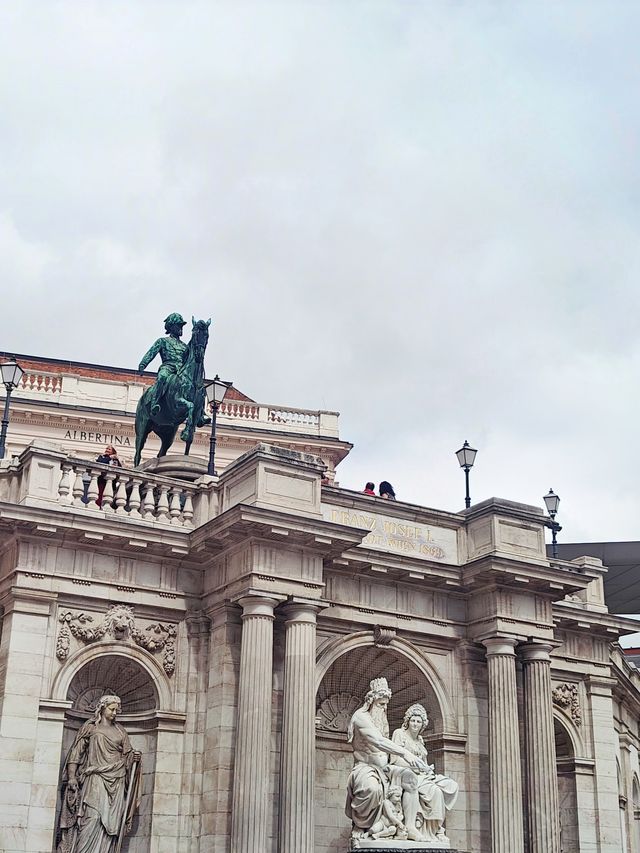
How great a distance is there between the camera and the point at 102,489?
2253cm

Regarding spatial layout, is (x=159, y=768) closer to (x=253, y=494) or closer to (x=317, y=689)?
(x=317, y=689)

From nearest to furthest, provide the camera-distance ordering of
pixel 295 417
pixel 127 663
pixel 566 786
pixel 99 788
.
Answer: pixel 99 788, pixel 127 663, pixel 566 786, pixel 295 417

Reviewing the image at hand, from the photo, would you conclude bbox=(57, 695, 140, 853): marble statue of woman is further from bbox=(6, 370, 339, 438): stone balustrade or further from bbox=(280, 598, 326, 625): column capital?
bbox=(6, 370, 339, 438): stone balustrade

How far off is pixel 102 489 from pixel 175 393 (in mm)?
3602

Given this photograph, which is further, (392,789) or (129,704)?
(129,704)

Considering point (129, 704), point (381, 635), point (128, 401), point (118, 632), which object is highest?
point (128, 401)

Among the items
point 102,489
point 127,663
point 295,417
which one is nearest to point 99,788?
point 127,663

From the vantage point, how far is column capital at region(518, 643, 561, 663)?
79.0ft

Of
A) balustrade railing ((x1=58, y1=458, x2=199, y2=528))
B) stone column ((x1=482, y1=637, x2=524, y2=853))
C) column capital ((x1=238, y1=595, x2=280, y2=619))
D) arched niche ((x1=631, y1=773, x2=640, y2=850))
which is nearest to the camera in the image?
column capital ((x1=238, y1=595, x2=280, y2=619))

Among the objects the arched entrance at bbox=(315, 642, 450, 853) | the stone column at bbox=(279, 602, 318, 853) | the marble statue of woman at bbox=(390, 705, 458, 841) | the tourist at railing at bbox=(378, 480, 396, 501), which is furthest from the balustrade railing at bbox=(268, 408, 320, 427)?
the marble statue of woman at bbox=(390, 705, 458, 841)

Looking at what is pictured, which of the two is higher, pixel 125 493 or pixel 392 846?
pixel 125 493

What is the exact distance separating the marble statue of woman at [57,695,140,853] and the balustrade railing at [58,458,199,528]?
10.9 ft

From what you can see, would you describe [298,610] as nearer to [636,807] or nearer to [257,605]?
[257,605]

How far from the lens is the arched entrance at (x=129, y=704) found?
2080 cm
